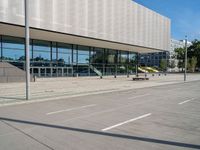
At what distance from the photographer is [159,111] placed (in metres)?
10.4

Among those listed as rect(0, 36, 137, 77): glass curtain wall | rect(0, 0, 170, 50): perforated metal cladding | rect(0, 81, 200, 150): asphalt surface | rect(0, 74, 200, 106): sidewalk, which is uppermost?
rect(0, 0, 170, 50): perforated metal cladding

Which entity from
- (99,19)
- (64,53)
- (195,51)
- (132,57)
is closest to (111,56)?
(132,57)

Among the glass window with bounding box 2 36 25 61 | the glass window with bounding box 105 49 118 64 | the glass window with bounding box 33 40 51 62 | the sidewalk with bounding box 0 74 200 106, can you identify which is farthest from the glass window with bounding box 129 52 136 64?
the sidewalk with bounding box 0 74 200 106

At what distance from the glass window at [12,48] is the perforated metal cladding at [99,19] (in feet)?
25.9

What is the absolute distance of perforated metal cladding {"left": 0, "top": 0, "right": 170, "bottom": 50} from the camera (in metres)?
28.0

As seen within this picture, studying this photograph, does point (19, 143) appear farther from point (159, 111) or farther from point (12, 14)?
point (12, 14)

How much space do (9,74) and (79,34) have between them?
37.3 ft

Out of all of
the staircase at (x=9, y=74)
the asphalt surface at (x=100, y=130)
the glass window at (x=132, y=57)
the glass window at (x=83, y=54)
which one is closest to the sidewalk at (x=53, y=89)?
the staircase at (x=9, y=74)

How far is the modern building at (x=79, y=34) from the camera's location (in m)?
29.1

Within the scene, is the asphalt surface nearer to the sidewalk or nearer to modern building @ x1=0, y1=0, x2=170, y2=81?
the sidewalk

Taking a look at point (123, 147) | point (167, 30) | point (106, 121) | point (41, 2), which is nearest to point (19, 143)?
point (123, 147)

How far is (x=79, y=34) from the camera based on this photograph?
3372cm

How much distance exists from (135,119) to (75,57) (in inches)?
1413

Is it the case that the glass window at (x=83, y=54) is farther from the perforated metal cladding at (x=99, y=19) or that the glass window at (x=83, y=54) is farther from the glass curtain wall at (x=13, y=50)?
the glass curtain wall at (x=13, y=50)
